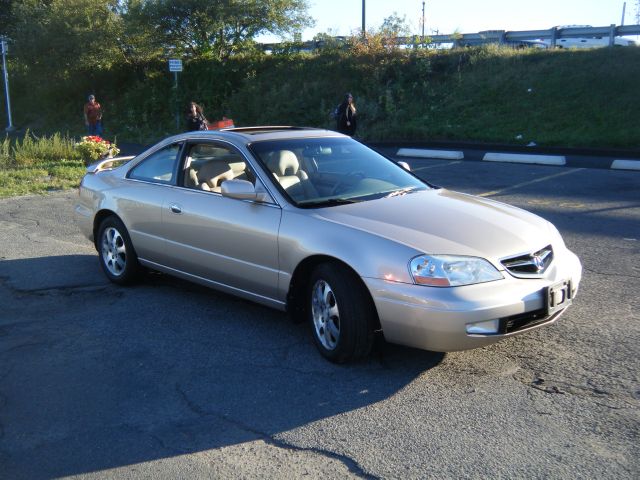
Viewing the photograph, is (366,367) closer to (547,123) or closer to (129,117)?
(547,123)

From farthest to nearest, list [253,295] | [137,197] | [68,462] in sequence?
[137,197] < [253,295] < [68,462]

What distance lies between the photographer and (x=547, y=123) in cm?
1977

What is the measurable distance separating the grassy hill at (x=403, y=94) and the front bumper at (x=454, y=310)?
14.3m

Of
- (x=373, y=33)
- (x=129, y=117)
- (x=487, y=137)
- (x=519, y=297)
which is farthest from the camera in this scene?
(x=129, y=117)

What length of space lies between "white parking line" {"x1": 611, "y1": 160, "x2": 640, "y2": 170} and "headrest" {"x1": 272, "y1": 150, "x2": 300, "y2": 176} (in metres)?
11.2

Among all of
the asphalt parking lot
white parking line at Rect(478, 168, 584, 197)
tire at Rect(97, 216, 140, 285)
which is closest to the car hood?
the asphalt parking lot

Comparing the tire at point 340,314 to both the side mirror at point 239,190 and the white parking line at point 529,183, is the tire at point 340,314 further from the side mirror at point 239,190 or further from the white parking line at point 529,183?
the white parking line at point 529,183

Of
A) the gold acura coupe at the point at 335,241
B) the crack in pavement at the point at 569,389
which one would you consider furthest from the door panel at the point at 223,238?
the crack in pavement at the point at 569,389

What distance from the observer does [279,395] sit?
4.44 m

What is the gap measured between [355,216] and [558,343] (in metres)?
1.72

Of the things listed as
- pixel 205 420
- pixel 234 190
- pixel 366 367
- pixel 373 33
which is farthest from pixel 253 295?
pixel 373 33

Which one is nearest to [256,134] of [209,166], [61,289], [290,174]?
[209,166]

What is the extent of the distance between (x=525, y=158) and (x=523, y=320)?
12482 millimetres

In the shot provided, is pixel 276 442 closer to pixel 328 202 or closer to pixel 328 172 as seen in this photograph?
pixel 328 202
